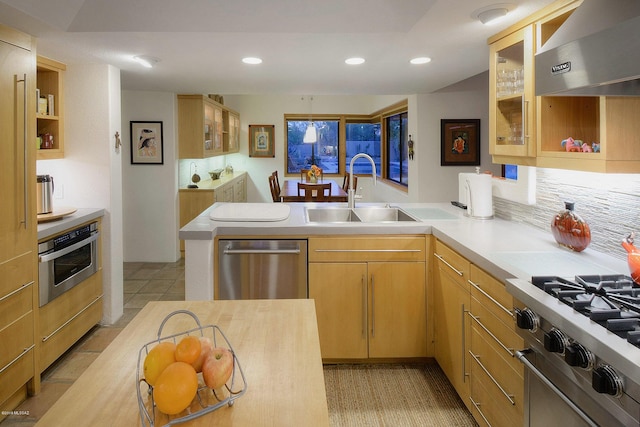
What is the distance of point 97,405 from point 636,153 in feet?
6.82

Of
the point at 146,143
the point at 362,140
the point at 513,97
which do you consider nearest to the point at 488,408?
the point at 513,97

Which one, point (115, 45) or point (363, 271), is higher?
point (115, 45)

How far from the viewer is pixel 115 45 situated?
134 inches

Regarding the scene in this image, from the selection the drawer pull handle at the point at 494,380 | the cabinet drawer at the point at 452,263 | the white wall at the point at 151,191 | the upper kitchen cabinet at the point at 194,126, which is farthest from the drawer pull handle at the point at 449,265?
the upper kitchen cabinet at the point at 194,126

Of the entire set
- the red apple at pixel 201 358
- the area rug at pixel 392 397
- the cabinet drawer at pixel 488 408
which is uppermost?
the red apple at pixel 201 358

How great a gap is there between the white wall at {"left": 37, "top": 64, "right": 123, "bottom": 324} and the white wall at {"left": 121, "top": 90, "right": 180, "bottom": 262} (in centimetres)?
195

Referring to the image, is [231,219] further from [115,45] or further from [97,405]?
[97,405]

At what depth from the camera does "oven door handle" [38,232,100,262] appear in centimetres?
317

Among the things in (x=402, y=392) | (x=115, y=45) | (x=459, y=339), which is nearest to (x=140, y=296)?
(x=115, y=45)

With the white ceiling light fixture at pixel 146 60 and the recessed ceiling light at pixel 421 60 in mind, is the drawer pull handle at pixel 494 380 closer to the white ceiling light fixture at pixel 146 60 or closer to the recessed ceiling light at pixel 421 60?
the recessed ceiling light at pixel 421 60

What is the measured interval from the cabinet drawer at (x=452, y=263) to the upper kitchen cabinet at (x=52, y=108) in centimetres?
288

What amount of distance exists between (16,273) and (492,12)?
9.32 feet

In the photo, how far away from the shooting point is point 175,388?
94 centimetres

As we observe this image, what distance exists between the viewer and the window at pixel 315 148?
403 inches
